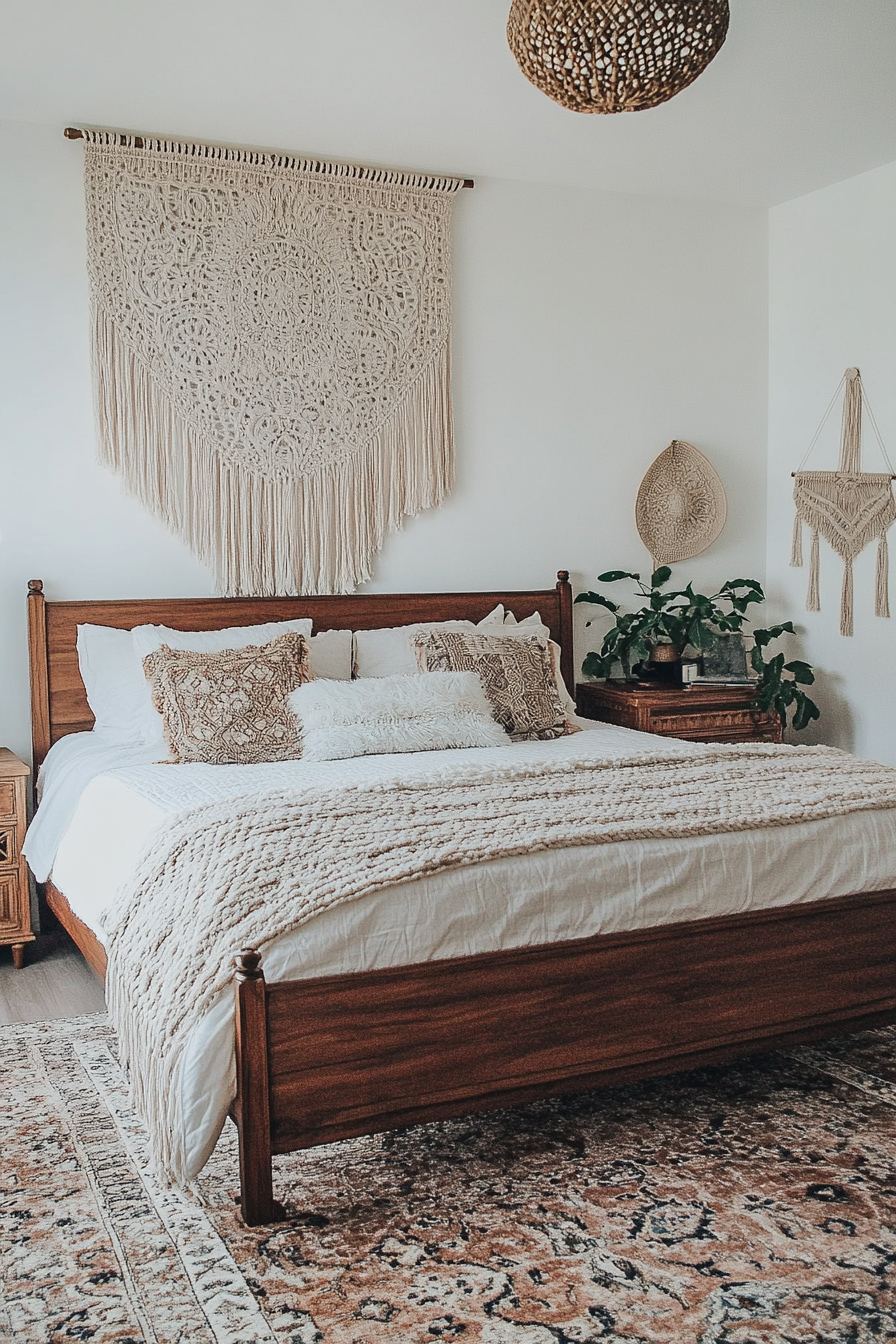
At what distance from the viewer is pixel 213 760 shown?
3449mm

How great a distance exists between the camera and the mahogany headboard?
3.89 meters

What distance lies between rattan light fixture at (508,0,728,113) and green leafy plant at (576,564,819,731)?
2.22m

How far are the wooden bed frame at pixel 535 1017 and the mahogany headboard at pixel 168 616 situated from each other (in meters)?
1.26

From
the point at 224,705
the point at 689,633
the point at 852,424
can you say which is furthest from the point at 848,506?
the point at 224,705

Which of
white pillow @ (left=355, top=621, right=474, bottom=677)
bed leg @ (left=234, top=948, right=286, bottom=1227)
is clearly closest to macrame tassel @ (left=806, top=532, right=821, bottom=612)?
white pillow @ (left=355, top=621, right=474, bottom=677)

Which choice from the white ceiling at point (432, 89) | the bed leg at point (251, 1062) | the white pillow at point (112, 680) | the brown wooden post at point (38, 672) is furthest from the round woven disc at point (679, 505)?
the bed leg at point (251, 1062)

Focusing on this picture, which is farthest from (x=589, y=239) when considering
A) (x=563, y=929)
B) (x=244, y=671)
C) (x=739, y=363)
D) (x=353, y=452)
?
(x=563, y=929)

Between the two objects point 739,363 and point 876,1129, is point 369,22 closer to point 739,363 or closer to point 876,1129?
point 739,363

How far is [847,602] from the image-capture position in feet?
15.5

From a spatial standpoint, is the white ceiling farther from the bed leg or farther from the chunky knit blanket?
the bed leg

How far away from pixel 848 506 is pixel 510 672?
1736mm

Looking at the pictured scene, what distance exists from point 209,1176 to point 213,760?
1.39 m

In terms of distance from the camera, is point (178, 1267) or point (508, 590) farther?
point (508, 590)

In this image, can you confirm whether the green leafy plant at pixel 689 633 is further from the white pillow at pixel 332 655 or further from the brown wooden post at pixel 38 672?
the brown wooden post at pixel 38 672
